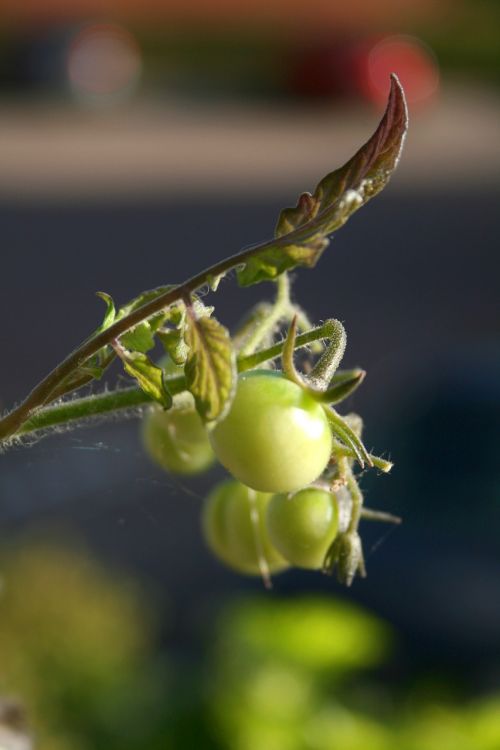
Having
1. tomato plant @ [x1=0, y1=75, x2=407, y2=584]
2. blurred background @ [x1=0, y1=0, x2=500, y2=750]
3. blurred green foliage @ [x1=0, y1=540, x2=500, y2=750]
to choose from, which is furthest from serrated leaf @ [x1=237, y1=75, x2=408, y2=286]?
blurred green foliage @ [x1=0, y1=540, x2=500, y2=750]

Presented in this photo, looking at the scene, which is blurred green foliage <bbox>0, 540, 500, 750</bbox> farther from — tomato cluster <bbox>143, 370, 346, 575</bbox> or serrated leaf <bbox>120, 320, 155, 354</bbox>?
serrated leaf <bbox>120, 320, 155, 354</bbox>

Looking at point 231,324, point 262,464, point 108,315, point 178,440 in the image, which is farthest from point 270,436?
point 231,324

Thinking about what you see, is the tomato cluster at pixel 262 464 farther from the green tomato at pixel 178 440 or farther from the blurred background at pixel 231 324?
the blurred background at pixel 231 324

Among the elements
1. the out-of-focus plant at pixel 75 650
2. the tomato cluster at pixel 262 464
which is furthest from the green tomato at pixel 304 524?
the out-of-focus plant at pixel 75 650

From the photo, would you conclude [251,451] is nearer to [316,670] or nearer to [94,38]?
[316,670]

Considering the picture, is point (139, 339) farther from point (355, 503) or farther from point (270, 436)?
point (355, 503)
